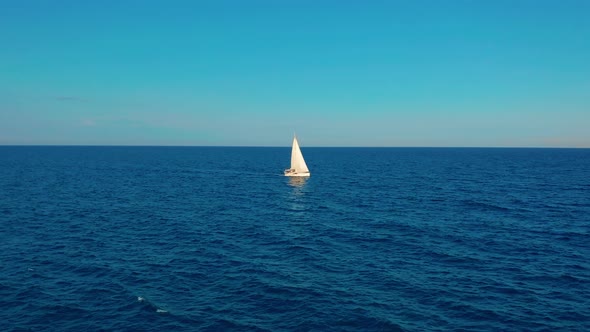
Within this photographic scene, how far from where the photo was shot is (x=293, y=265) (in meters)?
50.2

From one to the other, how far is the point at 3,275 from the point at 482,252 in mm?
61229

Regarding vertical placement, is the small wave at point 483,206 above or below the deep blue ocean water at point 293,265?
above

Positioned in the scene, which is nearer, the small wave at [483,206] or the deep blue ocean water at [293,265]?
the deep blue ocean water at [293,265]

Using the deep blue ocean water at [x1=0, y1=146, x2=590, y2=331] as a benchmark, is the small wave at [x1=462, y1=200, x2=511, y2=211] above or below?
above

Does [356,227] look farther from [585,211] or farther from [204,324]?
[585,211]

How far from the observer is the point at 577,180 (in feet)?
455

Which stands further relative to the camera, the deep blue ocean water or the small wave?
the small wave

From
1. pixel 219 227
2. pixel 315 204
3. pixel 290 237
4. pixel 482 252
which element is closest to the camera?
pixel 482 252

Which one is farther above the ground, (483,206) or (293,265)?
(483,206)

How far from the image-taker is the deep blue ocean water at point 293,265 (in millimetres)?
36281

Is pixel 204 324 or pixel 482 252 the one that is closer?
pixel 204 324

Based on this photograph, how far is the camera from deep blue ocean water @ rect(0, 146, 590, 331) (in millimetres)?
36281

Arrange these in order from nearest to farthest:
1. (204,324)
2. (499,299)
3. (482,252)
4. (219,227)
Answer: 1. (204,324)
2. (499,299)
3. (482,252)
4. (219,227)

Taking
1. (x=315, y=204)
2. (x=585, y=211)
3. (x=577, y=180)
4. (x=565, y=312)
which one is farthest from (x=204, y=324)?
A: (x=577, y=180)
